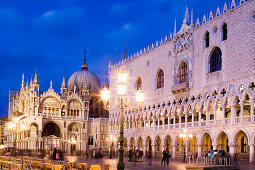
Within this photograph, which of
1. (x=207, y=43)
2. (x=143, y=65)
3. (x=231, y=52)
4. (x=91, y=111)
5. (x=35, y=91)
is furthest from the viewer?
(x=91, y=111)

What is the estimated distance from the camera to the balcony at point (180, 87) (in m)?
33.7

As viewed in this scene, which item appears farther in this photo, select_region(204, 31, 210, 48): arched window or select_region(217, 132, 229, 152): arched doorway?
select_region(204, 31, 210, 48): arched window

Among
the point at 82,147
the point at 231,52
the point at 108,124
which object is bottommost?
the point at 82,147

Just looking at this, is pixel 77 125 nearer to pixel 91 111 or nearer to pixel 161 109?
pixel 91 111

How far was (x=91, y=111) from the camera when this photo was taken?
197ft

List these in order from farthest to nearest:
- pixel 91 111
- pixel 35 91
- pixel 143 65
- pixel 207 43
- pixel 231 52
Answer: pixel 91 111 < pixel 35 91 < pixel 143 65 < pixel 207 43 < pixel 231 52

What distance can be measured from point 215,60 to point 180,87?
15.2 ft

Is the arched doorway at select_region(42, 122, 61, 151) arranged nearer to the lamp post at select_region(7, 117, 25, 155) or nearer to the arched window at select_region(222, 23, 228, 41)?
the lamp post at select_region(7, 117, 25, 155)

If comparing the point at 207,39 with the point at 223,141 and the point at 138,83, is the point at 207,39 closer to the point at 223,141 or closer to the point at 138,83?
the point at 223,141

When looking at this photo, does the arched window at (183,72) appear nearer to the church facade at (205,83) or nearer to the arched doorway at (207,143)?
the church facade at (205,83)

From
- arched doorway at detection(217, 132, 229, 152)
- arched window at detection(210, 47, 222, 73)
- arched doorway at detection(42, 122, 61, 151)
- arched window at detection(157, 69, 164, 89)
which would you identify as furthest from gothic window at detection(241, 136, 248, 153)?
arched doorway at detection(42, 122, 61, 151)

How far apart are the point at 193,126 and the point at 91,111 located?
2951 centimetres

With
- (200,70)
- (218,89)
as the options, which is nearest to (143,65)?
(200,70)

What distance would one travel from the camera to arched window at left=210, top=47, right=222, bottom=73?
3077cm
